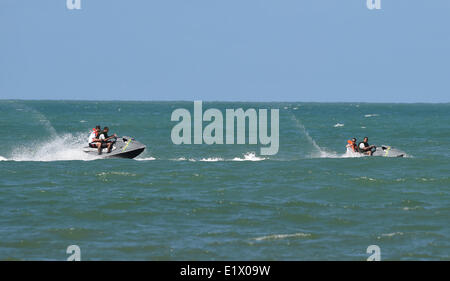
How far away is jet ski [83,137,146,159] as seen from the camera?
33125 millimetres

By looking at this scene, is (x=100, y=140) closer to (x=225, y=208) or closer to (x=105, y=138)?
(x=105, y=138)

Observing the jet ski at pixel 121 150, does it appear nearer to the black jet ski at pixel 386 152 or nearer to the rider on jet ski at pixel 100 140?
the rider on jet ski at pixel 100 140

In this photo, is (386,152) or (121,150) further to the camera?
(386,152)

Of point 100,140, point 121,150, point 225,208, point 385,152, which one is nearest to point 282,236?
point 225,208

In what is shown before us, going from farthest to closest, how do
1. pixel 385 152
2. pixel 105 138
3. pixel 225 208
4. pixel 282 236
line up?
pixel 385 152 → pixel 105 138 → pixel 225 208 → pixel 282 236

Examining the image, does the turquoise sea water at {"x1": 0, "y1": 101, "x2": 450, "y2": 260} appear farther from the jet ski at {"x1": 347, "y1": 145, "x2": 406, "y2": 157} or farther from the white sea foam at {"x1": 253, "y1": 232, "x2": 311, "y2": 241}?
the jet ski at {"x1": 347, "y1": 145, "x2": 406, "y2": 157}

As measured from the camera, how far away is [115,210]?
2025 cm

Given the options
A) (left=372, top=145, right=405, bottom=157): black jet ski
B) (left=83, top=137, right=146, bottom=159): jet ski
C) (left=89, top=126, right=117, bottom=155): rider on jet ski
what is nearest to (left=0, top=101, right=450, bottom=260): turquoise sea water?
(left=83, top=137, right=146, bottom=159): jet ski

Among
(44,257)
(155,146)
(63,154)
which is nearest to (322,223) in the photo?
(44,257)

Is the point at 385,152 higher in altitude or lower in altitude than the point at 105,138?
lower

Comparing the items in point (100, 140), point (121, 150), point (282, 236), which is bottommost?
point (282, 236)

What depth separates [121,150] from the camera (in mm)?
33344
